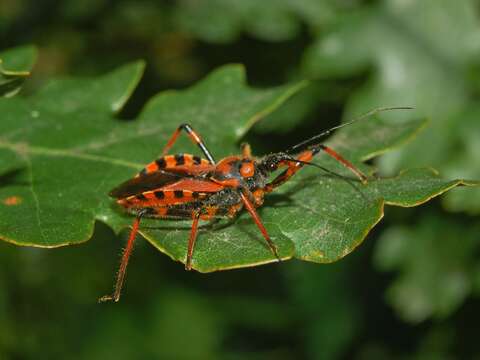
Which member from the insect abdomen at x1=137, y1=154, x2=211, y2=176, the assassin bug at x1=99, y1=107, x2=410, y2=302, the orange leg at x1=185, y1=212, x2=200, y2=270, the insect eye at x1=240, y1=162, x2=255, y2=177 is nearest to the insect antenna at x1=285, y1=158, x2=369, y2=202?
the assassin bug at x1=99, y1=107, x2=410, y2=302

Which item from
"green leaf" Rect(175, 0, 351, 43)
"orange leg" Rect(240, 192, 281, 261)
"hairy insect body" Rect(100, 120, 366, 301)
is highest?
"orange leg" Rect(240, 192, 281, 261)

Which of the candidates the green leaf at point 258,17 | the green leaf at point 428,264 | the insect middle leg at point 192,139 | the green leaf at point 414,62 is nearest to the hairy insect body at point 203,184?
the insect middle leg at point 192,139

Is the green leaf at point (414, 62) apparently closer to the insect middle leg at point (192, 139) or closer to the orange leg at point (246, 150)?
the orange leg at point (246, 150)

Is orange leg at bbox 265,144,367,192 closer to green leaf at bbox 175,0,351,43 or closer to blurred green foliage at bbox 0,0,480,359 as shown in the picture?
blurred green foliage at bbox 0,0,480,359

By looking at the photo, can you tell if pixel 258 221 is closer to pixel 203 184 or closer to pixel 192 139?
pixel 203 184

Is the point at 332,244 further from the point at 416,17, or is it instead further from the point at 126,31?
the point at 126,31
